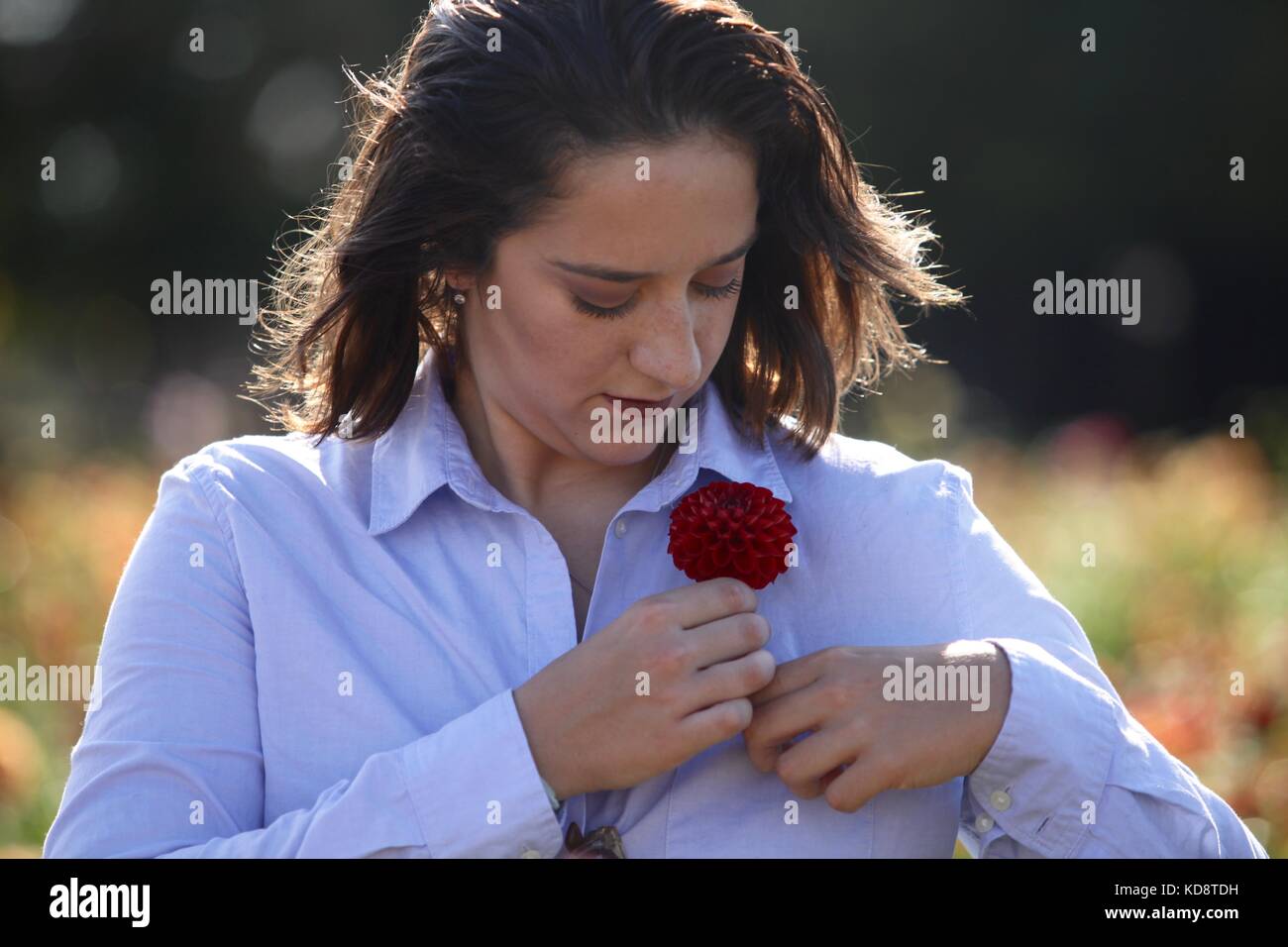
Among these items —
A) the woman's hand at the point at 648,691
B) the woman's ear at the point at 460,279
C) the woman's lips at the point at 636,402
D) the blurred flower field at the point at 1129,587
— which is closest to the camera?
the woman's hand at the point at 648,691

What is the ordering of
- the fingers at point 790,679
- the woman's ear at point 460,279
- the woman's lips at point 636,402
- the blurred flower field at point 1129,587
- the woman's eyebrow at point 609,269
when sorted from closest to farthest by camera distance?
the fingers at point 790,679 < the woman's eyebrow at point 609,269 < the woman's lips at point 636,402 < the woman's ear at point 460,279 < the blurred flower field at point 1129,587

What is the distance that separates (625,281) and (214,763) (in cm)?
89

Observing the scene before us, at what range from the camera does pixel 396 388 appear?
2312 millimetres

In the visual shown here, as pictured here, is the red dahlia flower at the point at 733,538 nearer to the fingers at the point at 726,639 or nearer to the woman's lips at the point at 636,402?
the fingers at the point at 726,639

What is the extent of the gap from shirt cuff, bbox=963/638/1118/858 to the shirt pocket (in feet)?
0.64

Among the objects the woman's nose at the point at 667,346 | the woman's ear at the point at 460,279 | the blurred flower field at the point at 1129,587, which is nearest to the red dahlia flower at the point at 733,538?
the woman's nose at the point at 667,346

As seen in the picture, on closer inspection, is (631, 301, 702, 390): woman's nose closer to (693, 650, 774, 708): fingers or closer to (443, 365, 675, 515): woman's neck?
(443, 365, 675, 515): woman's neck

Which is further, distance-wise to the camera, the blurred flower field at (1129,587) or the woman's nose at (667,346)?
the blurred flower field at (1129,587)

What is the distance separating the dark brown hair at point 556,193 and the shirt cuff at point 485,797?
0.68 metres

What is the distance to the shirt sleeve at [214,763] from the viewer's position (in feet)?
5.77

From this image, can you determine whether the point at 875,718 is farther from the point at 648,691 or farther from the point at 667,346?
the point at 667,346

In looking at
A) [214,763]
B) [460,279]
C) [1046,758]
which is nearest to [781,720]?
[1046,758]

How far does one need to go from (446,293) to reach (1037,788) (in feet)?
3.98

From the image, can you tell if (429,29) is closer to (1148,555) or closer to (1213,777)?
(1213,777)
